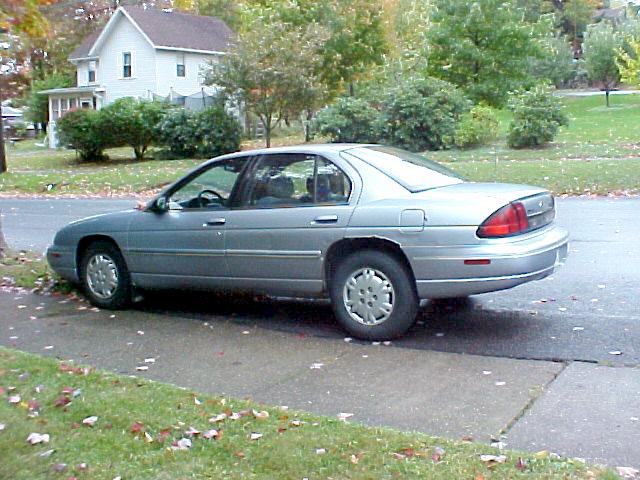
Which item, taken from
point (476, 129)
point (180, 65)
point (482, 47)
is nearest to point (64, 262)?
point (476, 129)

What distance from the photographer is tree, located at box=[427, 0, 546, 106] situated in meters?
38.0

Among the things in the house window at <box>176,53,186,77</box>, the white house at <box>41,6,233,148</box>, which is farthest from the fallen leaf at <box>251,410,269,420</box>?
the house window at <box>176,53,186,77</box>

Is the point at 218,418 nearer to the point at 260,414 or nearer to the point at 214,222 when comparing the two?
the point at 260,414

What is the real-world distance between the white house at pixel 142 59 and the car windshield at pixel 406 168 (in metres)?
39.3

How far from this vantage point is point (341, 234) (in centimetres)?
755

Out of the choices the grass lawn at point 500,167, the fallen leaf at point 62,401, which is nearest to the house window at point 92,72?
the grass lawn at point 500,167

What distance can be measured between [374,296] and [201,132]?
24655 millimetres

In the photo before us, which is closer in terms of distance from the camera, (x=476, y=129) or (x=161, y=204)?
(x=161, y=204)

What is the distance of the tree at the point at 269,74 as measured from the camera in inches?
1177

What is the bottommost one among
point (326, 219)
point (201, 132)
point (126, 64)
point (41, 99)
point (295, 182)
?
point (326, 219)

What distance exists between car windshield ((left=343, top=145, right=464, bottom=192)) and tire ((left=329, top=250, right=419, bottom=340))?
2.25 ft

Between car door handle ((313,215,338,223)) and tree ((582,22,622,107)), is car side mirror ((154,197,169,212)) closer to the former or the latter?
car door handle ((313,215,338,223))

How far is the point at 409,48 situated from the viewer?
42688mm

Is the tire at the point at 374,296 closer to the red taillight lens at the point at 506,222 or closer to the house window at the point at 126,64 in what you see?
the red taillight lens at the point at 506,222
